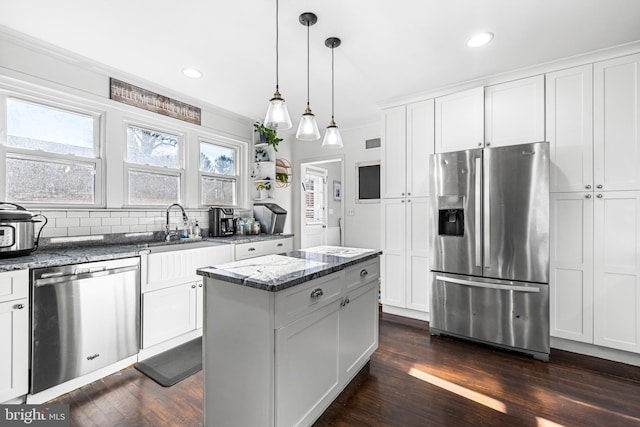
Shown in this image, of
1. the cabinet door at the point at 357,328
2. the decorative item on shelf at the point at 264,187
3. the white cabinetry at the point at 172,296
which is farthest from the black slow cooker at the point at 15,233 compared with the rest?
the decorative item on shelf at the point at 264,187

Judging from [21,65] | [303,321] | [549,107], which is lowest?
[303,321]

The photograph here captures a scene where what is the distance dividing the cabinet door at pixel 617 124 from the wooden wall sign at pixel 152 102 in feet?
13.3

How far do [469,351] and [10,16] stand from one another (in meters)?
4.38

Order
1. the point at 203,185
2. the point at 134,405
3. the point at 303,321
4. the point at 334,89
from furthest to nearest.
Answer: the point at 203,185
the point at 334,89
the point at 134,405
the point at 303,321

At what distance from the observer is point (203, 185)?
12.5 ft

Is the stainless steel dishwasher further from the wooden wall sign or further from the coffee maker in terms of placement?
the wooden wall sign

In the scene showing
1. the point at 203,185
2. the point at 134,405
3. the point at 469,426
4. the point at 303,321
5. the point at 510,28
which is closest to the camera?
the point at 303,321

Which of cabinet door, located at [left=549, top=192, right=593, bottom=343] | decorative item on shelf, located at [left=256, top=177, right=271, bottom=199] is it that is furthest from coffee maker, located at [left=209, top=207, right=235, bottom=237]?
cabinet door, located at [left=549, top=192, right=593, bottom=343]

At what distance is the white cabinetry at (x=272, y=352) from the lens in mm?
1390

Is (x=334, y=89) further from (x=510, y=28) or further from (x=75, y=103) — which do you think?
(x=75, y=103)

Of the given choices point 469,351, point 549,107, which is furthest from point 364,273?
point 549,107

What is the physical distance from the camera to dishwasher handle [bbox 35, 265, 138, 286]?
1911 mm

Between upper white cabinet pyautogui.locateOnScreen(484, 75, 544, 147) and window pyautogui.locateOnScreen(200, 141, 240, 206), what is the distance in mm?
3177

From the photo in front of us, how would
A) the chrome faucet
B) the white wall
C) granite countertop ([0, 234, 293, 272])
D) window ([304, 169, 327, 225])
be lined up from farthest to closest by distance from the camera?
1. window ([304, 169, 327, 225])
2. the white wall
3. the chrome faucet
4. granite countertop ([0, 234, 293, 272])
